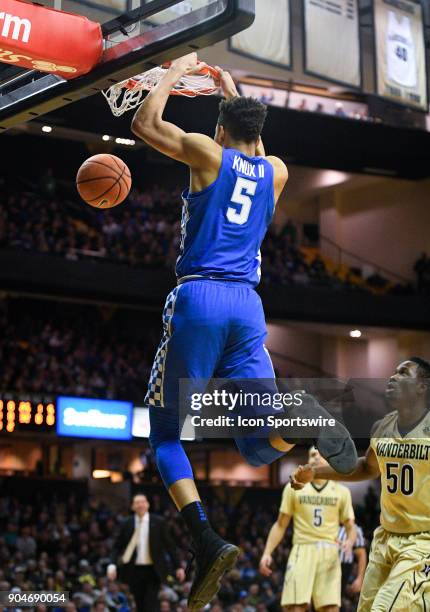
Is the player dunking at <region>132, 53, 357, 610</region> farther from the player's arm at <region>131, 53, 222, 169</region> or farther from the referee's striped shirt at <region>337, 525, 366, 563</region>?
the referee's striped shirt at <region>337, 525, 366, 563</region>

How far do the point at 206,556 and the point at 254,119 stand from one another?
243 centimetres

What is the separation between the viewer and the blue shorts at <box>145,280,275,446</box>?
578 cm

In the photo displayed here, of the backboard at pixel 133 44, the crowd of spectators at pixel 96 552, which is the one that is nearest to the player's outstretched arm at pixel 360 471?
the backboard at pixel 133 44

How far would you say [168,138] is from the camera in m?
5.75

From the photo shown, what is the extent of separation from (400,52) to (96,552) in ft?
43.4

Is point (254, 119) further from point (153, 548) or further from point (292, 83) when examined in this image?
point (292, 83)

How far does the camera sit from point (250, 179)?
5.99 m

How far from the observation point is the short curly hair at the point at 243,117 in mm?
5992

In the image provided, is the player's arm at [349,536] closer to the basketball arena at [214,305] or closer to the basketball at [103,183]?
the basketball arena at [214,305]

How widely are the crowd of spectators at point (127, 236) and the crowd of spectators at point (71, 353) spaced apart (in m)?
2.39

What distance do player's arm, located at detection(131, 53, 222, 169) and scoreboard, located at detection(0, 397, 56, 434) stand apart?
15935 mm

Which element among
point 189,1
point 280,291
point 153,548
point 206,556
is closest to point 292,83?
point 280,291

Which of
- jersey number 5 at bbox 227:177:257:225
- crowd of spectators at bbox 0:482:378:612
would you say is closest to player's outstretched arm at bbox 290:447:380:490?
jersey number 5 at bbox 227:177:257:225

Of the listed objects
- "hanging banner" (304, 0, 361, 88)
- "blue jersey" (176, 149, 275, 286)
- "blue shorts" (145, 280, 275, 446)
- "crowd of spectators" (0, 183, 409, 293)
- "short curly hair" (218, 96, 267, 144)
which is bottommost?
"blue shorts" (145, 280, 275, 446)
